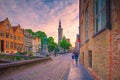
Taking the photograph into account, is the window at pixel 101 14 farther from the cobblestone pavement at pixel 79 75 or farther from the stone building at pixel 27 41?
the stone building at pixel 27 41

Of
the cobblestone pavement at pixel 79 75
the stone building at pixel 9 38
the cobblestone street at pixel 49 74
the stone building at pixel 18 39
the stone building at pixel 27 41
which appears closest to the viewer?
the cobblestone pavement at pixel 79 75

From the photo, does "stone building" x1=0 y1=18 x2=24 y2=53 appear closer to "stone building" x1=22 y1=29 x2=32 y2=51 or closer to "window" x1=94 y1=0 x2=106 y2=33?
"stone building" x1=22 y1=29 x2=32 y2=51

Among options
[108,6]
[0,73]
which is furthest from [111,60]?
[0,73]

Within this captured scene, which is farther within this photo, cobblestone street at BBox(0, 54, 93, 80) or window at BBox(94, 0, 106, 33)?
cobblestone street at BBox(0, 54, 93, 80)

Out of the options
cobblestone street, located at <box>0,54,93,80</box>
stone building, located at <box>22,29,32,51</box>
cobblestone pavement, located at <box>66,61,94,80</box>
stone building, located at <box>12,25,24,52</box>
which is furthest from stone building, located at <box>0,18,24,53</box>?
cobblestone pavement, located at <box>66,61,94,80</box>

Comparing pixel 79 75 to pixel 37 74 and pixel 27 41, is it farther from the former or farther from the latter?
pixel 27 41

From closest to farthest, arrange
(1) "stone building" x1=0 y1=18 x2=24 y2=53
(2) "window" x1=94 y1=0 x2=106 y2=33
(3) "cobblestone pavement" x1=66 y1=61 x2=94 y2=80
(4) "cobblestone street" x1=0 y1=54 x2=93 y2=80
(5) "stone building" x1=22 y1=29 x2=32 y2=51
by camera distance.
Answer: (2) "window" x1=94 y1=0 x2=106 y2=33, (3) "cobblestone pavement" x1=66 y1=61 x2=94 y2=80, (4) "cobblestone street" x1=0 y1=54 x2=93 y2=80, (1) "stone building" x1=0 y1=18 x2=24 y2=53, (5) "stone building" x1=22 y1=29 x2=32 y2=51

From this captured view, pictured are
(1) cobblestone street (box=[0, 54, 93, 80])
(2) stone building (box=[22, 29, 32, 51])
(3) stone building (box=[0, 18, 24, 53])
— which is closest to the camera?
(1) cobblestone street (box=[0, 54, 93, 80])

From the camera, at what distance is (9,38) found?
2162 inches

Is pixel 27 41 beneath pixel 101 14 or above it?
above

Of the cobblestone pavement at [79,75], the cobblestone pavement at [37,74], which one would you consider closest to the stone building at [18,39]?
the cobblestone pavement at [37,74]

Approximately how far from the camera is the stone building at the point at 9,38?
50531 mm

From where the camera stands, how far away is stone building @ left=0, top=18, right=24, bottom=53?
50.5 metres

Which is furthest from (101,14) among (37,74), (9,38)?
(9,38)
